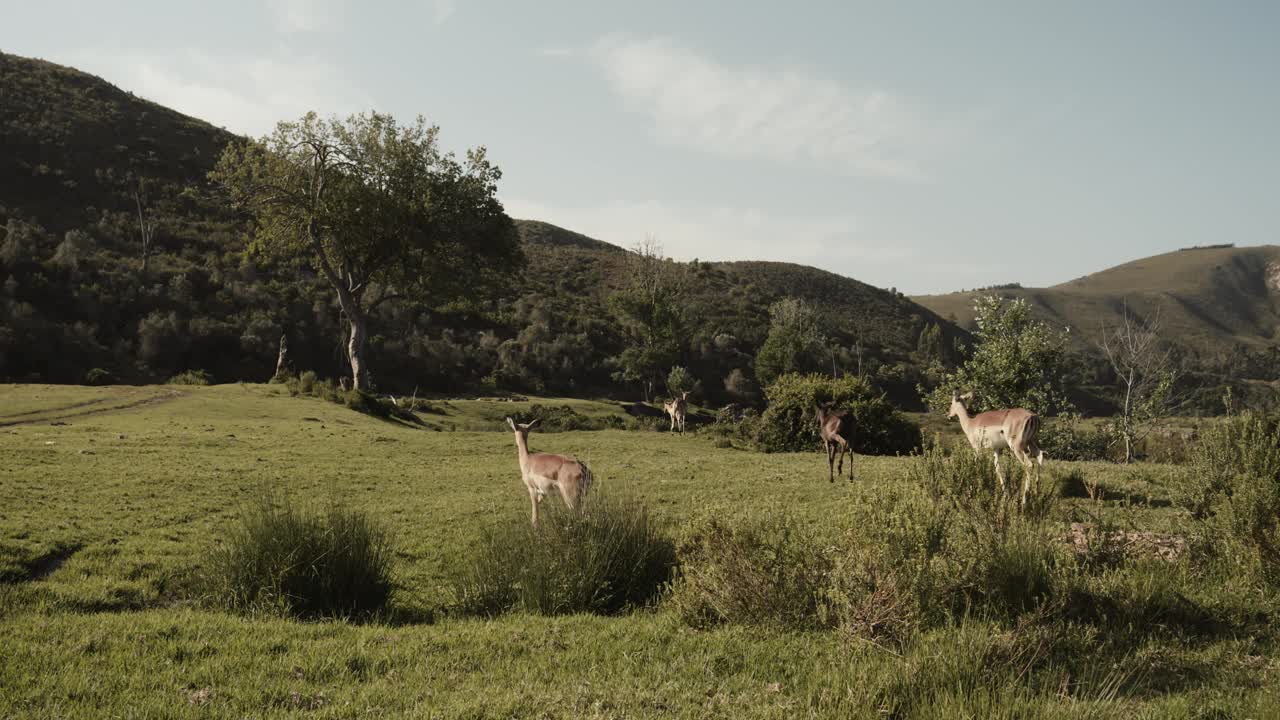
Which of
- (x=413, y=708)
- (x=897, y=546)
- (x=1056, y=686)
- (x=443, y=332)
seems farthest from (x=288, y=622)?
(x=443, y=332)

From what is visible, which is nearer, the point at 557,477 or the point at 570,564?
the point at 570,564

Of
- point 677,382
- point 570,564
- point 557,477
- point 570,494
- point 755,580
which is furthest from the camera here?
point 677,382

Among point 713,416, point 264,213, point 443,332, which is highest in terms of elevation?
point 264,213

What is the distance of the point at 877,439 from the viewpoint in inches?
1217

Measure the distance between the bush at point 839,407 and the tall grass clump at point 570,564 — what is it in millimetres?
20910

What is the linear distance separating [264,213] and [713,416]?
30845 millimetres

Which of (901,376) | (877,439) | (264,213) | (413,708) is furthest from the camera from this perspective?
(901,376)

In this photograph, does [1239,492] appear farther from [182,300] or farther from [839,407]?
[182,300]

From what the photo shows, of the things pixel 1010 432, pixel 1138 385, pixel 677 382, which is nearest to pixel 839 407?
pixel 1010 432

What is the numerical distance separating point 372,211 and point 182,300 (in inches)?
888

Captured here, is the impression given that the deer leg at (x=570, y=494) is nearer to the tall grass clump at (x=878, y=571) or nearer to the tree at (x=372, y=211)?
the tall grass clump at (x=878, y=571)

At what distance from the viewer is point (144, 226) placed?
58.9 metres

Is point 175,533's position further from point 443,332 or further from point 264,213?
point 443,332

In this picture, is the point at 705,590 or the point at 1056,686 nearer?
the point at 1056,686
